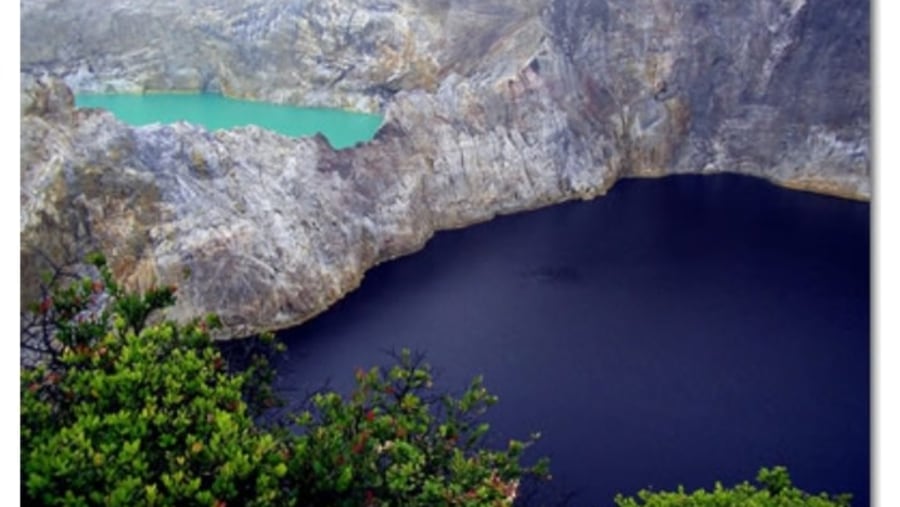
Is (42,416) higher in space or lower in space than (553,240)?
higher

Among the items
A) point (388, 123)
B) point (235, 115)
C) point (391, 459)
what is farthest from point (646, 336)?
point (235, 115)

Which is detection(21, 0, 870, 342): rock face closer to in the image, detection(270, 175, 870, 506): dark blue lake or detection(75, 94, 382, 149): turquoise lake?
detection(75, 94, 382, 149): turquoise lake

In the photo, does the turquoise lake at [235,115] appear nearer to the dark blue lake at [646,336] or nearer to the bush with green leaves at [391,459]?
the dark blue lake at [646,336]

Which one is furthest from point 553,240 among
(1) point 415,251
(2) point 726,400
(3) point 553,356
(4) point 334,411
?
(4) point 334,411

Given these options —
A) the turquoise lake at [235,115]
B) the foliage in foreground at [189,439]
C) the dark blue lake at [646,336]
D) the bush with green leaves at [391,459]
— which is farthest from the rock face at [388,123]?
the bush with green leaves at [391,459]

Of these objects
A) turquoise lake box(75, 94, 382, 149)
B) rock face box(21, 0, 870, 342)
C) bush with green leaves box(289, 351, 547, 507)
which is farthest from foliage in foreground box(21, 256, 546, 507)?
turquoise lake box(75, 94, 382, 149)
